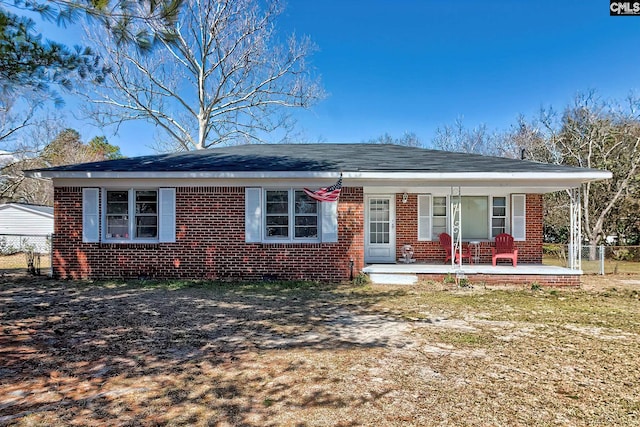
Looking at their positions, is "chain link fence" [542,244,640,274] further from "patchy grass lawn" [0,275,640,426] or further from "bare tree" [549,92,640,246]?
"patchy grass lawn" [0,275,640,426]

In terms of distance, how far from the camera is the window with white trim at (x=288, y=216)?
405 inches

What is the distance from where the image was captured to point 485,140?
1337 inches

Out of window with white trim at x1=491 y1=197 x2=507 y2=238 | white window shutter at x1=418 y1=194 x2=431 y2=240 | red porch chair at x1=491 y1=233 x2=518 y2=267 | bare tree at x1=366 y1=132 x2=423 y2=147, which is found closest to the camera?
red porch chair at x1=491 y1=233 x2=518 y2=267

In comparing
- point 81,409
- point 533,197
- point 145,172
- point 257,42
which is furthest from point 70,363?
point 257,42

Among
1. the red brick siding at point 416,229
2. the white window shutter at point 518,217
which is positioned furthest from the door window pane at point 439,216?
the white window shutter at point 518,217

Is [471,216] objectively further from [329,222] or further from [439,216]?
[329,222]

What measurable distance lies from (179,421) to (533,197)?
1217cm

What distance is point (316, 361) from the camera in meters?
4.40

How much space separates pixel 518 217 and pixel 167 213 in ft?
33.8

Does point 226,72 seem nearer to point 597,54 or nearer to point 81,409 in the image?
point 597,54

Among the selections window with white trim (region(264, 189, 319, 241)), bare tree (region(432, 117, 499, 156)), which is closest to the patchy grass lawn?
window with white trim (region(264, 189, 319, 241))

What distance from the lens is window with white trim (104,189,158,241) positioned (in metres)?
10.3

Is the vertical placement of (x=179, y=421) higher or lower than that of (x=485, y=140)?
lower

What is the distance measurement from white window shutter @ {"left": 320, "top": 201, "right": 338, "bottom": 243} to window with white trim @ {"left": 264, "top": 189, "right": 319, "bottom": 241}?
0.94ft
